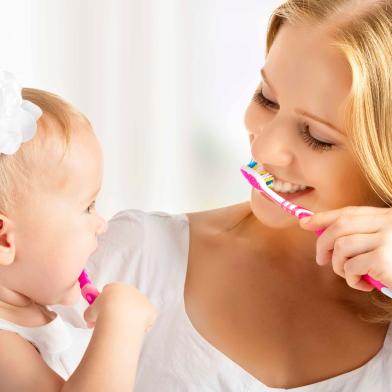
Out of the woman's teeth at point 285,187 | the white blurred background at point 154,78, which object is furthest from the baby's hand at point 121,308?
the white blurred background at point 154,78

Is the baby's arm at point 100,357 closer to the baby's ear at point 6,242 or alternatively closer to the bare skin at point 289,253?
the baby's ear at point 6,242

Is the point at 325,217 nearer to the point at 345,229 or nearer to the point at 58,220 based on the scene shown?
the point at 345,229

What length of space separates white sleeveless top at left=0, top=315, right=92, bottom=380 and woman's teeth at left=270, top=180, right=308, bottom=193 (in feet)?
1.49

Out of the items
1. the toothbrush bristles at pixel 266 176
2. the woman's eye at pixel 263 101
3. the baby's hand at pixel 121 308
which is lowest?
the baby's hand at pixel 121 308

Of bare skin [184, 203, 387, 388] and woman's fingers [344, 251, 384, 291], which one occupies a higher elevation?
woman's fingers [344, 251, 384, 291]

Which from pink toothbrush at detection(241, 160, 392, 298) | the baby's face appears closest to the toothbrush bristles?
pink toothbrush at detection(241, 160, 392, 298)

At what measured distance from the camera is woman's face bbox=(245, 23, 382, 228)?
160 cm

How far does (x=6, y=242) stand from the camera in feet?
4.59

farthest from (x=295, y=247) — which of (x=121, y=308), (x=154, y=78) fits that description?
(x=154, y=78)

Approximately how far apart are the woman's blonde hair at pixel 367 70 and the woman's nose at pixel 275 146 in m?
0.11

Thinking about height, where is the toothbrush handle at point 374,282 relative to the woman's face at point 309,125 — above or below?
below

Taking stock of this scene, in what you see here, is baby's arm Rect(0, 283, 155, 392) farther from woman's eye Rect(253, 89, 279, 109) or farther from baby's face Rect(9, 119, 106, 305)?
woman's eye Rect(253, 89, 279, 109)

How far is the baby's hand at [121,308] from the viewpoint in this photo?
142 cm

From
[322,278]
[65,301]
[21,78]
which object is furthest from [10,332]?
[21,78]
